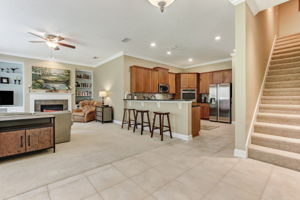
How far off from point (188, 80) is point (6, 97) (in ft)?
26.7

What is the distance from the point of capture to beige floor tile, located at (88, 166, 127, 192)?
5.72ft

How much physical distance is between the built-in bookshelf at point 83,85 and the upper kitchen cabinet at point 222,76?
258 inches

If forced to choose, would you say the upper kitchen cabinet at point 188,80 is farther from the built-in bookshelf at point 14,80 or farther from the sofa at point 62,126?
the built-in bookshelf at point 14,80

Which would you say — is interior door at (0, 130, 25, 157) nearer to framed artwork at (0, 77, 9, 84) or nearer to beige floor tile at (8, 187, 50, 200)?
beige floor tile at (8, 187, 50, 200)

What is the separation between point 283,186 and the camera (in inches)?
66.9

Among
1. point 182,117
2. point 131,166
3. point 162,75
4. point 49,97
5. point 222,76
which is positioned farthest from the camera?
point 162,75

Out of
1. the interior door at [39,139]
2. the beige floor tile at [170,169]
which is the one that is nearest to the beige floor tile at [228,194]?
the beige floor tile at [170,169]

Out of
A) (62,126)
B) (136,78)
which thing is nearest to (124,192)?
(62,126)

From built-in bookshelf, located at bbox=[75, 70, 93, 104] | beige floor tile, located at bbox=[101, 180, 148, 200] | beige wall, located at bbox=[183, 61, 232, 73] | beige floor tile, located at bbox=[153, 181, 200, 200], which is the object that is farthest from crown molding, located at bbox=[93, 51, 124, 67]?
beige floor tile, located at bbox=[153, 181, 200, 200]

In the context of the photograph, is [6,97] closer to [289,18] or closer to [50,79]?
[50,79]

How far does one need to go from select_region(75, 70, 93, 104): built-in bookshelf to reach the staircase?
7.53 m

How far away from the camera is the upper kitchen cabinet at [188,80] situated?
7.23 m

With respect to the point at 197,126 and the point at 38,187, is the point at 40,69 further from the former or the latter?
the point at 197,126

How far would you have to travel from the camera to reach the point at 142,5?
271 centimetres
